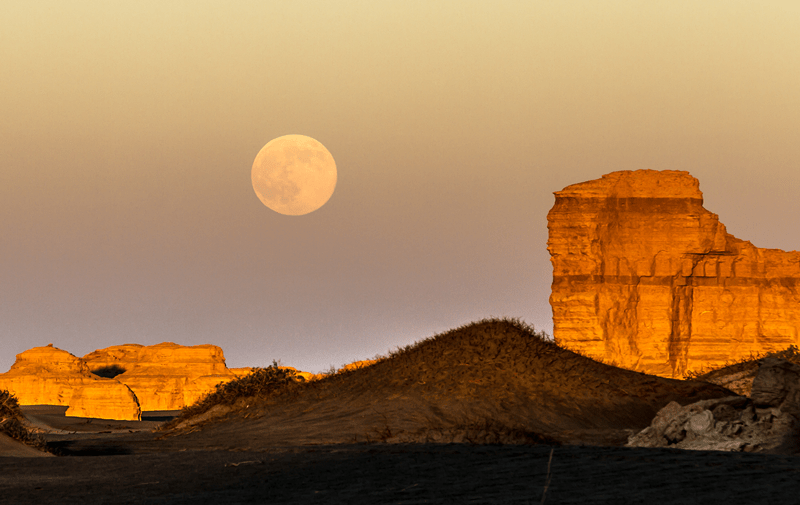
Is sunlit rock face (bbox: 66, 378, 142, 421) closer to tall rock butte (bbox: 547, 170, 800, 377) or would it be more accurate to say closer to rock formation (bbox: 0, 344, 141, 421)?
rock formation (bbox: 0, 344, 141, 421)

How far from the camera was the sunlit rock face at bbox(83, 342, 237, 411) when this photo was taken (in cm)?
11350

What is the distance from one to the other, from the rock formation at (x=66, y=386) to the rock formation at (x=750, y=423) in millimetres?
75963

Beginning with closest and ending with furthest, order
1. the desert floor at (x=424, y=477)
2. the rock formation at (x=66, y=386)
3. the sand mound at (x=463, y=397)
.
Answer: the desert floor at (x=424, y=477) → the sand mound at (x=463, y=397) → the rock formation at (x=66, y=386)

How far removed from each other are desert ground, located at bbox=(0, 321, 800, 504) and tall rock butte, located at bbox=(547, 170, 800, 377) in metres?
42.1

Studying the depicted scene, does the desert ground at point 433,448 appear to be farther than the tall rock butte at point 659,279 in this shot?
No

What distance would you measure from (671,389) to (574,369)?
324cm

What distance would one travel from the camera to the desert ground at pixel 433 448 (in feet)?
33.0

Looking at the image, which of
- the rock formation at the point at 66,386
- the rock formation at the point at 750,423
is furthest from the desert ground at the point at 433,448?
the rock formation at the point at 66,386

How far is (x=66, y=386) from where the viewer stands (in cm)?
9512

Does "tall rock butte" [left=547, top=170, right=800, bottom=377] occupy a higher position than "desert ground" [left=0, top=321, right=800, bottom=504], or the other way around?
"tall rock butte" [left=547, top=170, right=800, bottom=377]

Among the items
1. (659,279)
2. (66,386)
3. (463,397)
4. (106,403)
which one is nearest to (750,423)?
(463,397)

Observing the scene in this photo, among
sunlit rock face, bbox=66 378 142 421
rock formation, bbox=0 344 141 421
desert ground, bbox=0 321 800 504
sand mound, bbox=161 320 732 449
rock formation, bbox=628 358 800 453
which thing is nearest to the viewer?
desert ground, bbox=0 321 800 504

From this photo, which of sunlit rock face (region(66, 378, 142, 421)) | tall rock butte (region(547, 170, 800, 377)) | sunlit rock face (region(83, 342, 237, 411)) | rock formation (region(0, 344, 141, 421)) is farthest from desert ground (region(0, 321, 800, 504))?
sunlit rock face (region(83, 342, 237, 411))

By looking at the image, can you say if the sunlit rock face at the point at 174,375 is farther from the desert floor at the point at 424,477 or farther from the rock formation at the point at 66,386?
the desert floor at the point at 424,477
